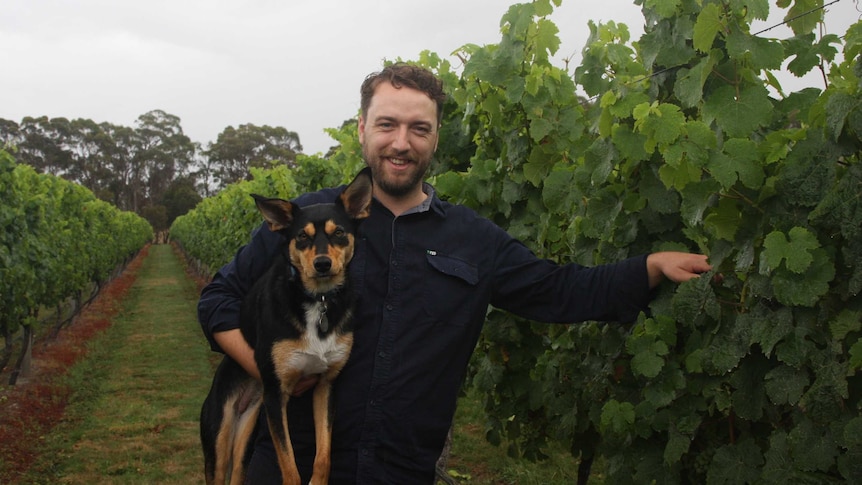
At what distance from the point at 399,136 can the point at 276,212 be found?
1.92ft

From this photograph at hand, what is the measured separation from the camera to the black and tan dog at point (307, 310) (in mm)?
2803

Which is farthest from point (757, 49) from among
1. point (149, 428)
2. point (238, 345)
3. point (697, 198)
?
point (149, 428)

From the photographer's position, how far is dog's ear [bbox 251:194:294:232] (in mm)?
2855

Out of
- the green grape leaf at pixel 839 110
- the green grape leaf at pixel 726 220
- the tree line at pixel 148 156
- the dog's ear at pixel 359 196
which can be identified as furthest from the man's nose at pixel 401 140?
the tree line at pixel 148 156

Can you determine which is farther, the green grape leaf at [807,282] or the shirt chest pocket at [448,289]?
the shirt chest pocket at [448,289]

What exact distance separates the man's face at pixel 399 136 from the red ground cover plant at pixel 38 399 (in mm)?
7341

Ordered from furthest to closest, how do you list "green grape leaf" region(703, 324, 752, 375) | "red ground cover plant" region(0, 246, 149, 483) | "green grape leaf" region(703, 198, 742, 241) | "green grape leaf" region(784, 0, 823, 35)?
1. "red ground cover plant" region(0, 246, 149, 483)
2. "green grape leaf" region(784, 0, 823, 35)
3. "green grape leaf" region(703, 198, 742, 241)
4. "green grape leaf" region(703, 324, 752, 375)

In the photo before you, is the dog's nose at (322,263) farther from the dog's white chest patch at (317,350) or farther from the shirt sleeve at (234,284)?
the shirt sleeve at (234,284)

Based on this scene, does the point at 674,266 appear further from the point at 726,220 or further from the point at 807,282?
the point at 807,282

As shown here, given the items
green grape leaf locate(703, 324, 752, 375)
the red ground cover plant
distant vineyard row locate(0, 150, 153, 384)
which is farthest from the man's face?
distant vineyard row locate(0, 150, 153, 384)

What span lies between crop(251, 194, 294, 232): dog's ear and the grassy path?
623 cm

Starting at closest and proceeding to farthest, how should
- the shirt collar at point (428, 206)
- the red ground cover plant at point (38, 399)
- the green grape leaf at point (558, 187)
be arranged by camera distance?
the shirt collar at point (428, 206) < the green grape leaf at point (558, 187) < the red ground cover plant at point (38, 399)

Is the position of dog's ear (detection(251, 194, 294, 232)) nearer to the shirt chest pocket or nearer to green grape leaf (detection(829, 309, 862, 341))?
the shirt chest pocket

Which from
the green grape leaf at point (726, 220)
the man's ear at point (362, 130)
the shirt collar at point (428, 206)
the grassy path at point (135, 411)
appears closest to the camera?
the green grape leaf at point (726, 220)
